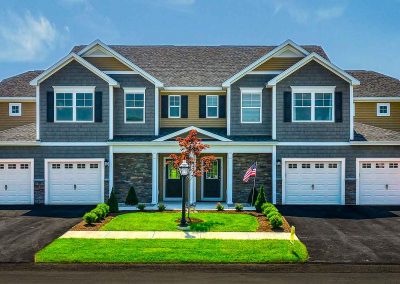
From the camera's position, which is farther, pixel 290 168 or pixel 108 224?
pixel 290 168

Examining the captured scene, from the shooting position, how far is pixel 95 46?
22844mm

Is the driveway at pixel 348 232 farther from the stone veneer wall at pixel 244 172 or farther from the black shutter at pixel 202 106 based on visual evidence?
the black shutter at pixel 202 106

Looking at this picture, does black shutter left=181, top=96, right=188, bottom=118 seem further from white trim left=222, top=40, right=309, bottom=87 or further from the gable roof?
white trim left=222, top=40, right=309, bottom=87

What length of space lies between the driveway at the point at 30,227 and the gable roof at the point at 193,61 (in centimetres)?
930

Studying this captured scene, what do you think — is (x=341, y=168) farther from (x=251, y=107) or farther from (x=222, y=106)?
(x=222, y=106)

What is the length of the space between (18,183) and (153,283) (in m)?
14.9

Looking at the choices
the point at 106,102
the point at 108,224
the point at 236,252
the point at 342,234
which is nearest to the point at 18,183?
the point at 106,102

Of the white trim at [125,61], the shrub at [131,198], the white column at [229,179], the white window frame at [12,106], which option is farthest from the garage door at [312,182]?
A: the white window frame at [12,106]

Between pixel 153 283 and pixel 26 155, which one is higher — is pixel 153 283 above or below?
below

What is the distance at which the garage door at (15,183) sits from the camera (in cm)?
2220

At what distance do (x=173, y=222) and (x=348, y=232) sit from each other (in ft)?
22.5

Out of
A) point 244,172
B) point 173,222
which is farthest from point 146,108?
point 173,222

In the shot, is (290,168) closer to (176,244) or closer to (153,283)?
(176,244)

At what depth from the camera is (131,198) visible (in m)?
21.6
